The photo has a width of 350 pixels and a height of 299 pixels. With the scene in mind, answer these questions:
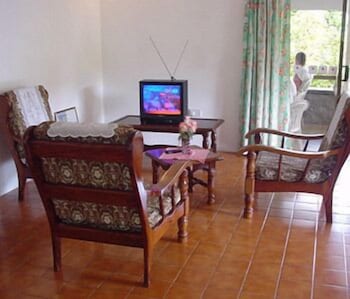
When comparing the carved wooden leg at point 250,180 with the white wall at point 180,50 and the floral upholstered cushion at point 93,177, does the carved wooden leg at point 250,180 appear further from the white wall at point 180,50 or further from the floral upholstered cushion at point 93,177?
the white wall at point 180,50

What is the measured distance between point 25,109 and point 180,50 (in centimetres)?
232

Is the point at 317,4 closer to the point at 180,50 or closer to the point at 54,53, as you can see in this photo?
the point at 180,50

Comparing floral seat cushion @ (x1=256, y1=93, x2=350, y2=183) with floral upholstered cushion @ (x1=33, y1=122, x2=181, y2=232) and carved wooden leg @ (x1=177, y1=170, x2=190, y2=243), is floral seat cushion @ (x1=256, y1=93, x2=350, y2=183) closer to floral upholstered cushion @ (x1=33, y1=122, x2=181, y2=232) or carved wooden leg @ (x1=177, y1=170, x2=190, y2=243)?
carved wooden leg @ (x1=177, y1=170, x2=190, y2=243)

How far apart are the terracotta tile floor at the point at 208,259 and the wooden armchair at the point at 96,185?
196 mm

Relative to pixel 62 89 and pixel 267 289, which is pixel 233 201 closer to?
pixel 267 289

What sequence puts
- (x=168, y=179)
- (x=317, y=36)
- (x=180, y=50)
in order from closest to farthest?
(x=168, y=179) → (x=317, y=36) → (x=180, y=50)

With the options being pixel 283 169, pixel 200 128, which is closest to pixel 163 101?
pixel 200 128

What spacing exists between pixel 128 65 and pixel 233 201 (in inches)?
107

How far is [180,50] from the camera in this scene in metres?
6.13

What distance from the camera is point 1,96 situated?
4367mm

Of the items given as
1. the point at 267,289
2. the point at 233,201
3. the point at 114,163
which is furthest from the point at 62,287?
→ the point at 233,201

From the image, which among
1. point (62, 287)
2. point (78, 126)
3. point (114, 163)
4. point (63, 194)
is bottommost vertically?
point (62, 287)

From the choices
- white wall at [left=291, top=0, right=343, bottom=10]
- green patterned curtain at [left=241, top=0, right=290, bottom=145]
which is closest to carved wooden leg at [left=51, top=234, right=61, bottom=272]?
green patterned curtain at [left=241, top=0, right=290, bottom=145]

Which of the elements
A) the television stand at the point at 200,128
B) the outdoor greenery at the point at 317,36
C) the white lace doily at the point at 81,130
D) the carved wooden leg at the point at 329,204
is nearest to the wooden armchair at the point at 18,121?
the television stand at the point at 200,128
